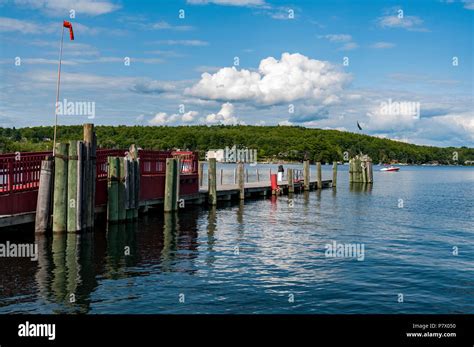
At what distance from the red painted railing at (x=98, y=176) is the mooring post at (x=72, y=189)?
4.73 ft

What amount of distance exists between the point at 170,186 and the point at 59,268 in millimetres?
14755

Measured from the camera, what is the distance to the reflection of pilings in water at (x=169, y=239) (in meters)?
18.1

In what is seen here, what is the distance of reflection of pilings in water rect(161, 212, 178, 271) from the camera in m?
18.1

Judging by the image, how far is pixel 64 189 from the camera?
2100 cm

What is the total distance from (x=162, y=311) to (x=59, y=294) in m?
3.08

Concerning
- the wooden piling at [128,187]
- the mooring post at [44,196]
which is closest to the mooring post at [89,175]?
the mooring post at [44,196]

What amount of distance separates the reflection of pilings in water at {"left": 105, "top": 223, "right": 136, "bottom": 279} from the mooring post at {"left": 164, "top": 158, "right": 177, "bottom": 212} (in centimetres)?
486

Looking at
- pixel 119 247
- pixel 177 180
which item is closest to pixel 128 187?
pixel 177 180

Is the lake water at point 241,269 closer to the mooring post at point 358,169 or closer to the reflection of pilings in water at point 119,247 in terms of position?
the reflection of pilings in water at point 119,247

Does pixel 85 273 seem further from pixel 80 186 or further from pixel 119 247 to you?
pixel 80 186

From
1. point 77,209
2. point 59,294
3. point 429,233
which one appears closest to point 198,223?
point 77,209

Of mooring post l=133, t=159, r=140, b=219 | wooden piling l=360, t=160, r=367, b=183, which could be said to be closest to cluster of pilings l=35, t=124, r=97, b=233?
mooring post l=133, t=159, r=140, b=219

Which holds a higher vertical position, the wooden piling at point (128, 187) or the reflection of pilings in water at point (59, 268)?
the wooden piling at point (128, 187)
